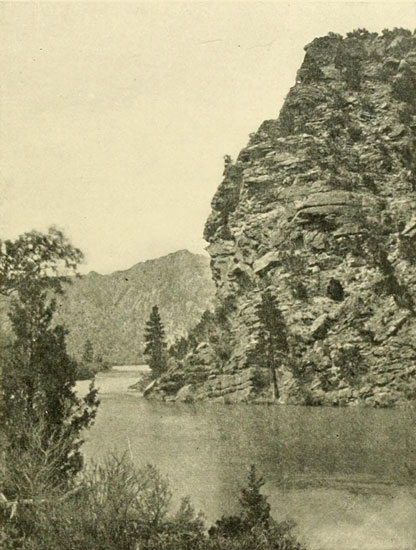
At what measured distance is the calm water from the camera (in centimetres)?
2269

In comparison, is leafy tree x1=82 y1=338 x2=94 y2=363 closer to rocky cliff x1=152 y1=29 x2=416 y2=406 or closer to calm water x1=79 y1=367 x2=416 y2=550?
rocky cliff x1=152 y1=29 x2=416 y2=406

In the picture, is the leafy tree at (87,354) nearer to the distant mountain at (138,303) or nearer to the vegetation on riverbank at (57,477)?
the distant mountain at (138,303)

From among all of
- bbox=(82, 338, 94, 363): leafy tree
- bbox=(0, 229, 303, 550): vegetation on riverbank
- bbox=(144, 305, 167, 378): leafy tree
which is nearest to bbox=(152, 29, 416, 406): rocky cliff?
bbox=(144, 305, 167, 378): leafy tree

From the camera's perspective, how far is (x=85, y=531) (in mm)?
14797

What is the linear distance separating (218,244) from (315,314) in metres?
22.2

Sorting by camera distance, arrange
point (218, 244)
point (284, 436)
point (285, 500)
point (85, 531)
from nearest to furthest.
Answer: point (85, 531), point (285, 500), point (284, 436), point (218, 244)

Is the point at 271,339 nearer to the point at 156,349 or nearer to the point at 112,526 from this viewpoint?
the point at 156,349

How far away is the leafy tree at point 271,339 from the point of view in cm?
6406

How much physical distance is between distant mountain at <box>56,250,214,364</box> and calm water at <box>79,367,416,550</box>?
225 feet

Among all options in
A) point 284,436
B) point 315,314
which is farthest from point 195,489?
point 315,314

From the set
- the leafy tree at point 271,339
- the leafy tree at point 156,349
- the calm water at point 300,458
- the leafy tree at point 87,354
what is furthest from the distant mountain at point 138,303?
the calm water at point 300,458

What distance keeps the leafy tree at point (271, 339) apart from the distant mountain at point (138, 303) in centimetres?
5849

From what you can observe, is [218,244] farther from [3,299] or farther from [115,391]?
[3,299]

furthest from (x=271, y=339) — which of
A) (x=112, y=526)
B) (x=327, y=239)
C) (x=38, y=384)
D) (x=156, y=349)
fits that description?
(x=112, y=526)
